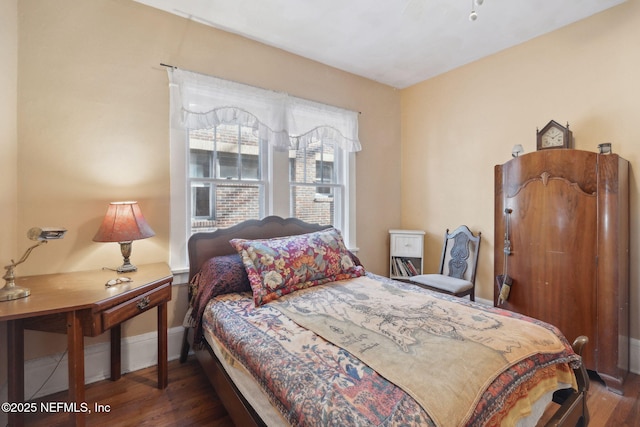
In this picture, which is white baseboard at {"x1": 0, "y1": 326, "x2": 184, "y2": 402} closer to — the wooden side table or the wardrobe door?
the wooden side table

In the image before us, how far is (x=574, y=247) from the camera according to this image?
2104 mm

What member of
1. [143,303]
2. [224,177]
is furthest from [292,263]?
[224,177]

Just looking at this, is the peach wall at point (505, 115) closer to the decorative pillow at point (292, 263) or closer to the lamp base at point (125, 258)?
the decorative pillow at point (292, 263)

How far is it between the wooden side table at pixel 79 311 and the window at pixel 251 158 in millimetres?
549

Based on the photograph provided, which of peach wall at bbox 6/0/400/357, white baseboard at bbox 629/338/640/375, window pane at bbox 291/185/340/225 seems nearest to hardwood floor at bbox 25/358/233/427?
peach wall at bbox 6/0/400/357

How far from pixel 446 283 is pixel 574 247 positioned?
100 cm

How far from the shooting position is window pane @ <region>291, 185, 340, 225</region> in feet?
10.0

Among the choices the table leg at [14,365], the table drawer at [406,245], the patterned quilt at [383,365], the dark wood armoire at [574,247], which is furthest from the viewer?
the table drawer at [406,245]

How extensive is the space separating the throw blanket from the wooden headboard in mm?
808

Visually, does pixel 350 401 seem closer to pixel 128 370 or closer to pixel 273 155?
pixel 128 370

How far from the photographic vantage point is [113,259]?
84.4 inches

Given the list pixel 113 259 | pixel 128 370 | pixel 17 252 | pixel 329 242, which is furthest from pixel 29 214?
pixel 329 242

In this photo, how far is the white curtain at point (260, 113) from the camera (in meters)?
2.35

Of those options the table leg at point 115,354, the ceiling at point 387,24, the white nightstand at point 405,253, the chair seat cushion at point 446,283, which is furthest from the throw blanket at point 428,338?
the ceiling at point 387,24
